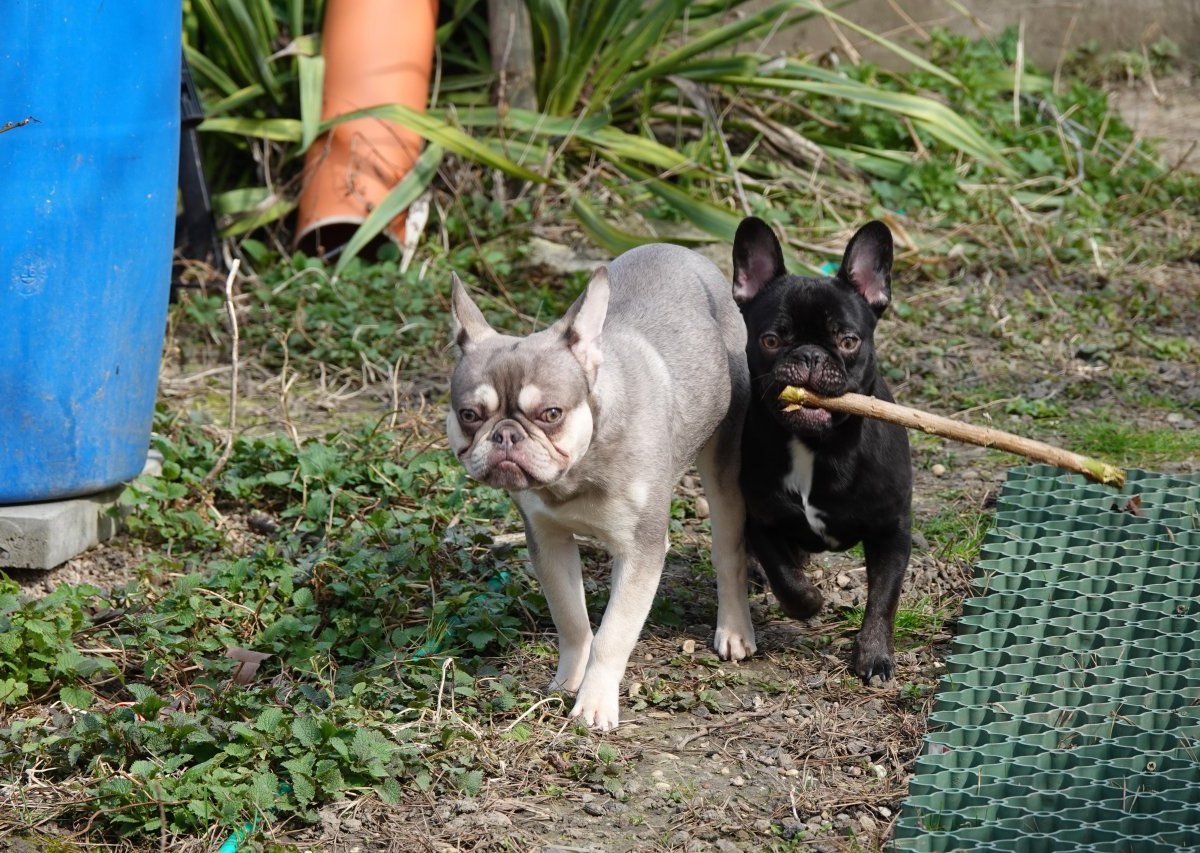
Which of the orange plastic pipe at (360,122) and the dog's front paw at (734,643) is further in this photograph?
the orange plastic pipe at (360,122)

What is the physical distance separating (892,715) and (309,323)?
3.92 meters

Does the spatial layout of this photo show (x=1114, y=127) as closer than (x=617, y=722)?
No

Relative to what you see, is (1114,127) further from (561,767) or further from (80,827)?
(80,827)

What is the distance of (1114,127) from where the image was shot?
9172 mm

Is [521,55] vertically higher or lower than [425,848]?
higher

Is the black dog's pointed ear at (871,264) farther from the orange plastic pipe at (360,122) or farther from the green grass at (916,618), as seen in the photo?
the orange plastic pipe at (360,122)

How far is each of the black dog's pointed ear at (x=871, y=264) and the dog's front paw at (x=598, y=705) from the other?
1481 millimetres

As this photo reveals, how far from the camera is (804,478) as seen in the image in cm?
442

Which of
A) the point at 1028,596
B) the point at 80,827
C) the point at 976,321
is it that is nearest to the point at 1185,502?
the point at 1028,596

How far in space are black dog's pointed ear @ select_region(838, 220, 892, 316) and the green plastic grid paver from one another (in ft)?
3.18

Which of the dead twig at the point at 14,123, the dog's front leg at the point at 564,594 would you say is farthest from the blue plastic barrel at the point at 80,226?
the dog's front leg at the point at 564,594

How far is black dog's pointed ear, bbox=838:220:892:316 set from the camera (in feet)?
14.5

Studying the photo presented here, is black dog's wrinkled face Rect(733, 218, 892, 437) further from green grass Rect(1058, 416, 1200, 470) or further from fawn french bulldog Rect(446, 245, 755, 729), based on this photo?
green grass Rect(1058, 416, 1200, 470)

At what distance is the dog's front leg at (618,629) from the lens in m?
4.04
